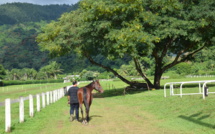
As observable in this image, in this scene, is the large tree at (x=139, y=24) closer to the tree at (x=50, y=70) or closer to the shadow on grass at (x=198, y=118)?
the shadow on grass at (x=198, y=118)

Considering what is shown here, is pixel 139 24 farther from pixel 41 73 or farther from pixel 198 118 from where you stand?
pixel 41 73

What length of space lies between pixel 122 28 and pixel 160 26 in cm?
322

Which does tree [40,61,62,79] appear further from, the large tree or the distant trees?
the large tree

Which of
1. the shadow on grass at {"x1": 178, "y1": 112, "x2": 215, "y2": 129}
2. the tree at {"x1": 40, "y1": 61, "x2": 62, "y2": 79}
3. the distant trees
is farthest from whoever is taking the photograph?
the distant trees

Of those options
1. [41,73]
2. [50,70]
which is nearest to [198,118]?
[50,70]

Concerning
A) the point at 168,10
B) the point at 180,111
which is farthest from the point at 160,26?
the point at 180,111

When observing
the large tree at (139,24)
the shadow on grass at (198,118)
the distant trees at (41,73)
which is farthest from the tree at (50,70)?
the shadow on grass at (198,118)

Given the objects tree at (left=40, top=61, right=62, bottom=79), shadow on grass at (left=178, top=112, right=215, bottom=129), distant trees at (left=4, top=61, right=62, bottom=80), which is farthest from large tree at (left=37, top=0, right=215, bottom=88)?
distant trees at (left=4, top=61, right=62, bottom=80)

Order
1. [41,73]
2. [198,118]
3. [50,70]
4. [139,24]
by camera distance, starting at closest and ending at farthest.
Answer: [198,118]
[139,24]
[50,70]
[41,73]

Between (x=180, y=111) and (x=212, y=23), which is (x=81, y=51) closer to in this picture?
(x=212, y=23)

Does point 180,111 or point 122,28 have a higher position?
point 122,28

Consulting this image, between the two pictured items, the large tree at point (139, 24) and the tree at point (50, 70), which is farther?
the tree at point (50, 70)

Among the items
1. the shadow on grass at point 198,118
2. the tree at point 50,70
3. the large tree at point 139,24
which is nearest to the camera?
the shadow on grass at point 198,118

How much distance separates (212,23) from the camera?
2639 centimetres
